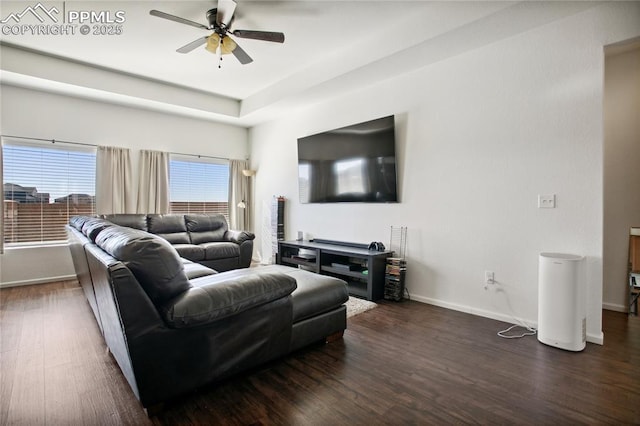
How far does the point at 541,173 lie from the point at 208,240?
4.53 meters

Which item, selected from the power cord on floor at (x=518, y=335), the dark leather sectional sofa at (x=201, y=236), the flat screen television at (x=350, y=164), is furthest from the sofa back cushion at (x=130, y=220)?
the power cord on floor at (x=518, y=335)

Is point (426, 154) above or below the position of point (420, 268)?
above

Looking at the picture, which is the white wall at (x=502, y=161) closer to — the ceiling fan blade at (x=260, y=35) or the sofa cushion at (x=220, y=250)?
the ceiling fan blade at (x=260, y=35)

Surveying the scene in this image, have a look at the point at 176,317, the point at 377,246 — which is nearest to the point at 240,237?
the point at 377,246

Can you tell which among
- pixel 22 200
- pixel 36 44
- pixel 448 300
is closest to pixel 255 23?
pixel 36 44

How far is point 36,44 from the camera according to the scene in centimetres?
366

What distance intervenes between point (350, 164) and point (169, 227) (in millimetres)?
3018

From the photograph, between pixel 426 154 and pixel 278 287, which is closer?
pixel 278 287

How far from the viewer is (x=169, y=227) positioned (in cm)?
502

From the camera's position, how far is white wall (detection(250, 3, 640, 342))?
2.57 metres

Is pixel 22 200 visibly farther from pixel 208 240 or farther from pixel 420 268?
pixel 420 268

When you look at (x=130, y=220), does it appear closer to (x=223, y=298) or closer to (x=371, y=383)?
(x=223, y=298)

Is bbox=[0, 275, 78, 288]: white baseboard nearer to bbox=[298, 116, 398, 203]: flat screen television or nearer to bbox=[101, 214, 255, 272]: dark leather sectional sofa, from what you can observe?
bbox=[101, 214, 255, 272]: dark leather sectional sofa

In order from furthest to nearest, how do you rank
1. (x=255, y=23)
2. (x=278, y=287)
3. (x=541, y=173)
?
1. (x=255, y=23)
2. (x=541, y=173)
3. (x=278, y=287)
